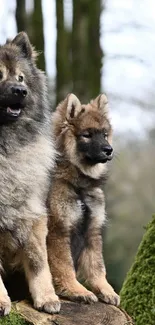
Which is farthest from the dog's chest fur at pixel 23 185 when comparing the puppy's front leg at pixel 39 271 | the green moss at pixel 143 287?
the green moss at pixel 143 287

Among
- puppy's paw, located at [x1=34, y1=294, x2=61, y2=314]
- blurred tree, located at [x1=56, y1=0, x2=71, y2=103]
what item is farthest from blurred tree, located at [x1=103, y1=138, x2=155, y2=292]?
puppy's paw, located at [x1=34, y1=294, x2=61, y2=314]

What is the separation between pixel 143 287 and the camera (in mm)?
6066

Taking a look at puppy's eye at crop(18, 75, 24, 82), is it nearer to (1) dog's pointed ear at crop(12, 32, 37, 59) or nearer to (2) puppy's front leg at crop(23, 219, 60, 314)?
(1) dog's pointed ear at crop(12, 32, 37, 59)

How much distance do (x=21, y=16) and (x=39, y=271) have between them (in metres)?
7.13

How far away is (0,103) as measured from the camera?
189 inches

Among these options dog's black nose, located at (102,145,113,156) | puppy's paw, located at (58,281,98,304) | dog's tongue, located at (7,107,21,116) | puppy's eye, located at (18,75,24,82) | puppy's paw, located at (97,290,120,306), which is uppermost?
puppy's eye, located at (18,75,24,82)

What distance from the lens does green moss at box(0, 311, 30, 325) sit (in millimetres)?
4570

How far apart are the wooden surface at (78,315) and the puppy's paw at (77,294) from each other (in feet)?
0.14

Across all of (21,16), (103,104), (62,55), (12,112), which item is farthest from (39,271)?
(21,16)

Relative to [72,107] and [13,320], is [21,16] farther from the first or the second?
[13,320]

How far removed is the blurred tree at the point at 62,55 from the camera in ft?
36.7

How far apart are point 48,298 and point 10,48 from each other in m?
1.88

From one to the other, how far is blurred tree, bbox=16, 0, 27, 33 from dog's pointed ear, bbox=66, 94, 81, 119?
557 centimetres

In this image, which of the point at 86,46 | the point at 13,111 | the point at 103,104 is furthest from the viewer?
the point at 86,46
